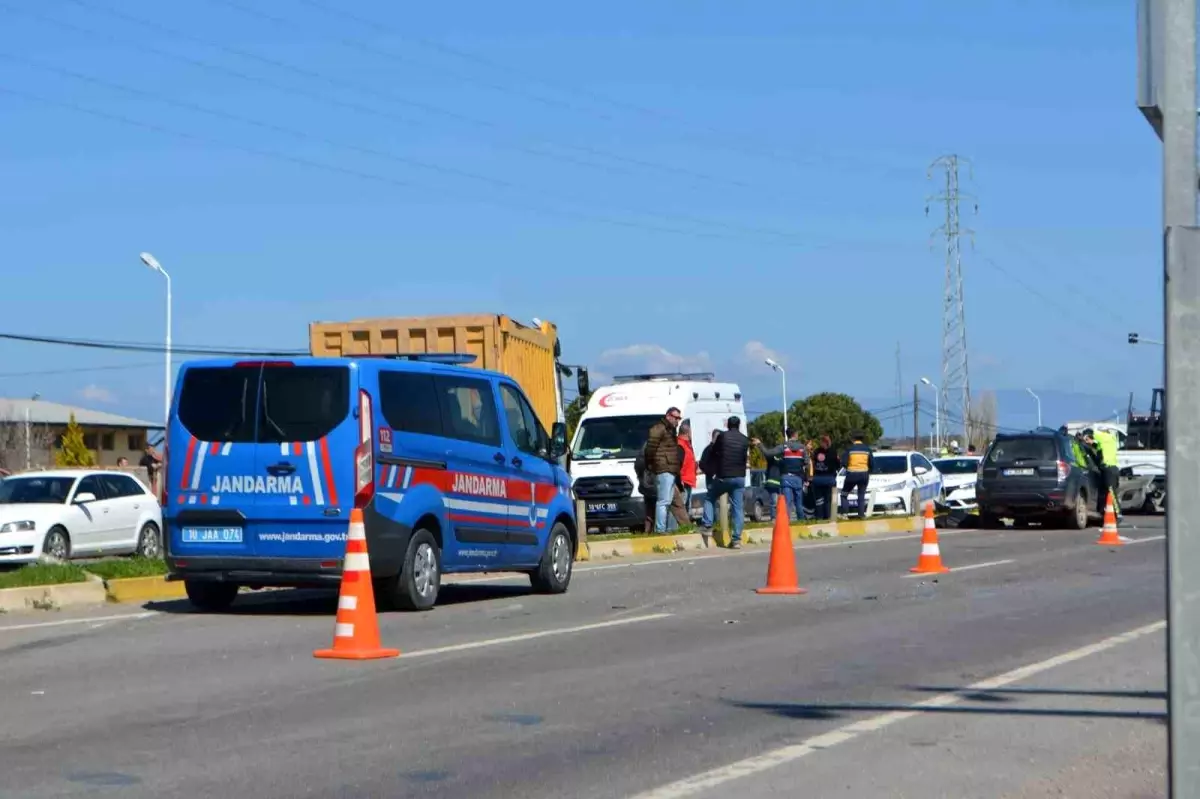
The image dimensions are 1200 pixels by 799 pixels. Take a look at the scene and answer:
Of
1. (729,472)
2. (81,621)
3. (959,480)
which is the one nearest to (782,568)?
(81,621)

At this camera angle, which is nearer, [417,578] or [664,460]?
[417,578]

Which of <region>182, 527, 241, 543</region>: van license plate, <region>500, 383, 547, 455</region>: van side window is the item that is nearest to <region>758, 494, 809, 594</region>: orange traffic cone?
<region>500, 383, 547, 455</region>: van side window

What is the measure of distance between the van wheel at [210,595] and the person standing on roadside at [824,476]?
55.0 ft

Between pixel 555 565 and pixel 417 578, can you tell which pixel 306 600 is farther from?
pixel 555 565

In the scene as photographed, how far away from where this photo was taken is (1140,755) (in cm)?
795

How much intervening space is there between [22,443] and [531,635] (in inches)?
3214

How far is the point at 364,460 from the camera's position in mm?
13938

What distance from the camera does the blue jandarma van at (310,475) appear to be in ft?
45.9

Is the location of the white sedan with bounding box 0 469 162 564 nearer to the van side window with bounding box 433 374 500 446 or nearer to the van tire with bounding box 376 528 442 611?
the van side window with bounding box 433 374 500 446

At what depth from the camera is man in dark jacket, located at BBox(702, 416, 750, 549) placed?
24.2 m

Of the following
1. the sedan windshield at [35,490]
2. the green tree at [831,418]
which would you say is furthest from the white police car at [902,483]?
the green tree at [831,418]

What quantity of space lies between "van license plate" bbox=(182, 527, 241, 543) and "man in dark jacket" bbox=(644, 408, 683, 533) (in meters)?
12.1

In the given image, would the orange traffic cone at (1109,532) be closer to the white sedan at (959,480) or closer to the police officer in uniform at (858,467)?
the police officer in uniform at (858,467)

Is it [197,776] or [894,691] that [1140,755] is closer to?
[894,691]
